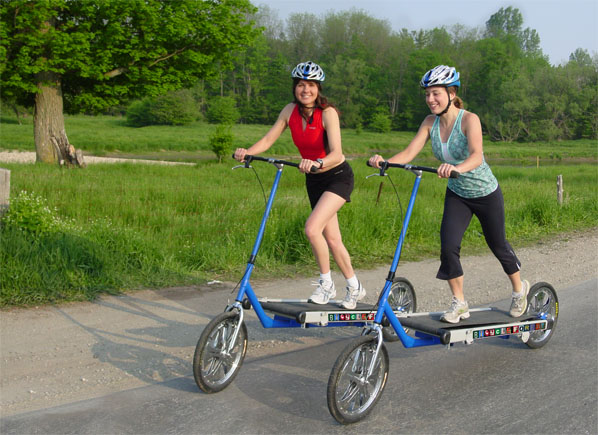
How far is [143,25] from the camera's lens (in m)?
22.4

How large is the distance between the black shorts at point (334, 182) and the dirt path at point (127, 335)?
1.31m

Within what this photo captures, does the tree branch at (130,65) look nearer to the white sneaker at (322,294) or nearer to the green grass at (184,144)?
the green grass at (184,144)

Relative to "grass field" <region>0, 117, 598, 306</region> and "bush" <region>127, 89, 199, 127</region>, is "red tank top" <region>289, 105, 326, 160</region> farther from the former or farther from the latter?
"bush" <region>127, 89, 199, 127</region>

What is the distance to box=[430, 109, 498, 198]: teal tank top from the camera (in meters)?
4.89

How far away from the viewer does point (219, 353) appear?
4.34 meters

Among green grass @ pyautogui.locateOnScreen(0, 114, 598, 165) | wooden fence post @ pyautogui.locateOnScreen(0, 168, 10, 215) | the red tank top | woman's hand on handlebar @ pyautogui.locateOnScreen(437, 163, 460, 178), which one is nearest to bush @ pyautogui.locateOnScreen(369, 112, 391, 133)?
green grass @ pyautogui.locateOnScreen(0, 114, 598, 165)

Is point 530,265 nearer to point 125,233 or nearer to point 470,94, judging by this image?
point 125,233

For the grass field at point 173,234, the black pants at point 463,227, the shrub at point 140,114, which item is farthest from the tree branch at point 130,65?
the shrub at point 140,114

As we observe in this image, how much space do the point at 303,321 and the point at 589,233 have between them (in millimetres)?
8679

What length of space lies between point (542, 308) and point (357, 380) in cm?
246

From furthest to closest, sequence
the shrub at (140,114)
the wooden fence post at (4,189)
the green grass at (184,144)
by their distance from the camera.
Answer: the shrub at (140,114)
the green grass at (184,144)
the wooden fence post at (4,189)

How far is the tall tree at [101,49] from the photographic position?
20906 millimetres

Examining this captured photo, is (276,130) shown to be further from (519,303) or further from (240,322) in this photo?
(519,303)

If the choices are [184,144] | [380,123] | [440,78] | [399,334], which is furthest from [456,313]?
[380,123]
